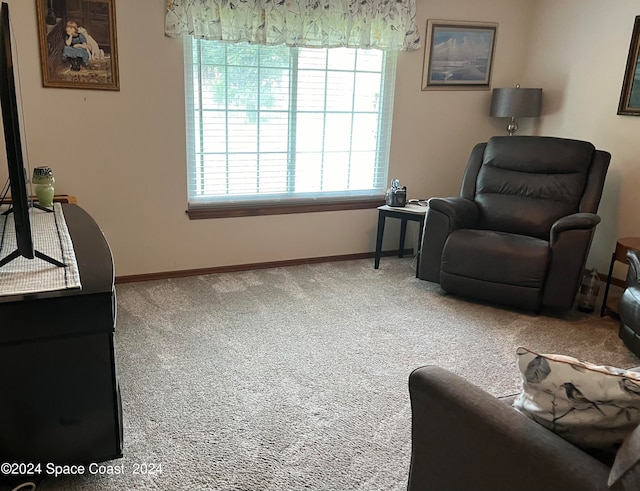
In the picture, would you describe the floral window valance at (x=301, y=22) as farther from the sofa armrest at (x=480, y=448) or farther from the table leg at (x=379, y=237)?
the sofa armrest at (x=480, y=448)

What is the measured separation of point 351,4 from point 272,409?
116 inches

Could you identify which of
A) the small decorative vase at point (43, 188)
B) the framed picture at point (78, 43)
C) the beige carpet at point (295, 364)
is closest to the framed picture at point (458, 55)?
the beige carpet at point (295, 364)

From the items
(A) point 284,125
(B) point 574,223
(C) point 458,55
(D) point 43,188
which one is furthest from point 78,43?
(B) point 574,223

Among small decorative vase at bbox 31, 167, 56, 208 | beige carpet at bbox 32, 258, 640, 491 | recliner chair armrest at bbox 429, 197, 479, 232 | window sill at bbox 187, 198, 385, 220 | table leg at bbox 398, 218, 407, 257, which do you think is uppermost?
small decorative vase at bbox 31, 167, 56, 208

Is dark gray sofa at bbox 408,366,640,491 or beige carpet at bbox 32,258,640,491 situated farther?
beige carpet at bbox 32,258,640,491

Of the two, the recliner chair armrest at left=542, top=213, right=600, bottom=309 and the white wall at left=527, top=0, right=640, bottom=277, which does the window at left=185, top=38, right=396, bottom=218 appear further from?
the recliner chair armrest at left=542, top=213, right=600, bottom=309

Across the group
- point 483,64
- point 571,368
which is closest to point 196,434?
point 571,368

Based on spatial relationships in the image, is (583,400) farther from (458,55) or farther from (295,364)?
(458,55)

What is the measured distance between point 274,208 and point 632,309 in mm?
2475

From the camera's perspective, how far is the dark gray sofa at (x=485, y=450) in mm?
1076

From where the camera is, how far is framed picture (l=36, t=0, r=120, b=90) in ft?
10.2

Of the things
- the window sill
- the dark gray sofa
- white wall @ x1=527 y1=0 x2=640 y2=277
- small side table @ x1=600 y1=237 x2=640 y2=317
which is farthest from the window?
the dark gray sofa

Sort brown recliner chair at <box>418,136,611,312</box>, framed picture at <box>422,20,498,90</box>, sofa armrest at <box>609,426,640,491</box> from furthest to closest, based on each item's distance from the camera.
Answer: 1. framed picture at <box>422,20,498,90</box>
2. brown recliner chair at <box>418,136,611,312</box>
3. sofa armrest at <box>609,426,640,491</box>

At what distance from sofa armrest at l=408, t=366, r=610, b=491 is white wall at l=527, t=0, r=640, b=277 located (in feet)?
10.5
